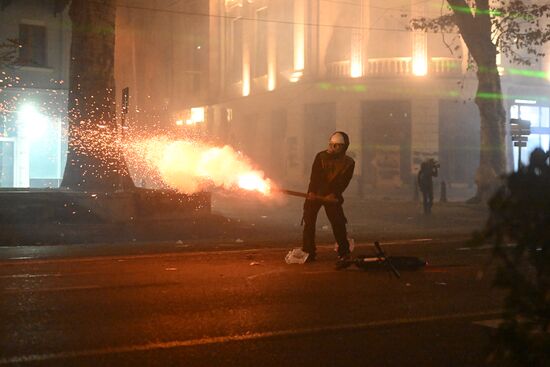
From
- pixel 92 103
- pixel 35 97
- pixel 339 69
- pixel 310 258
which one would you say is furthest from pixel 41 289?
pixel 339 69

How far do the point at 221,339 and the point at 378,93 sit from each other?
A: 103 feet

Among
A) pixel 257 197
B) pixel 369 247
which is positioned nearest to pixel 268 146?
pixel 257 197

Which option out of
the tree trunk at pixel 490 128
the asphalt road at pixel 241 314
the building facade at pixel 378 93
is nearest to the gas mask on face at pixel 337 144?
the asphalt road at pixel 241 314

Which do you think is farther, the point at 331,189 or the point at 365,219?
the point at 365,219

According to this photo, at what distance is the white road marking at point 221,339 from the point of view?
18.7ft

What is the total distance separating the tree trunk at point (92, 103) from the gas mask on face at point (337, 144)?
32.5 ft

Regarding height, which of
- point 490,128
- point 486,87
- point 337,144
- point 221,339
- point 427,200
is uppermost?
point 486,87

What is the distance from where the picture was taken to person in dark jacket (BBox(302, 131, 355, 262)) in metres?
10.9

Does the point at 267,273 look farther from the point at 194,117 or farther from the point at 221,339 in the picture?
the point at 194,117

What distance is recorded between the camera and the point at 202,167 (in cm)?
1593

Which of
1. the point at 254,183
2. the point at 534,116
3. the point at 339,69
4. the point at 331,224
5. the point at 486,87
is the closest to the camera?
the point at 331,224

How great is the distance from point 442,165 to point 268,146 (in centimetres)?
1213

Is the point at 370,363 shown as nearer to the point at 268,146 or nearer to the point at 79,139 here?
the point at 79,139

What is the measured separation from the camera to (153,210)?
18.5 metres
